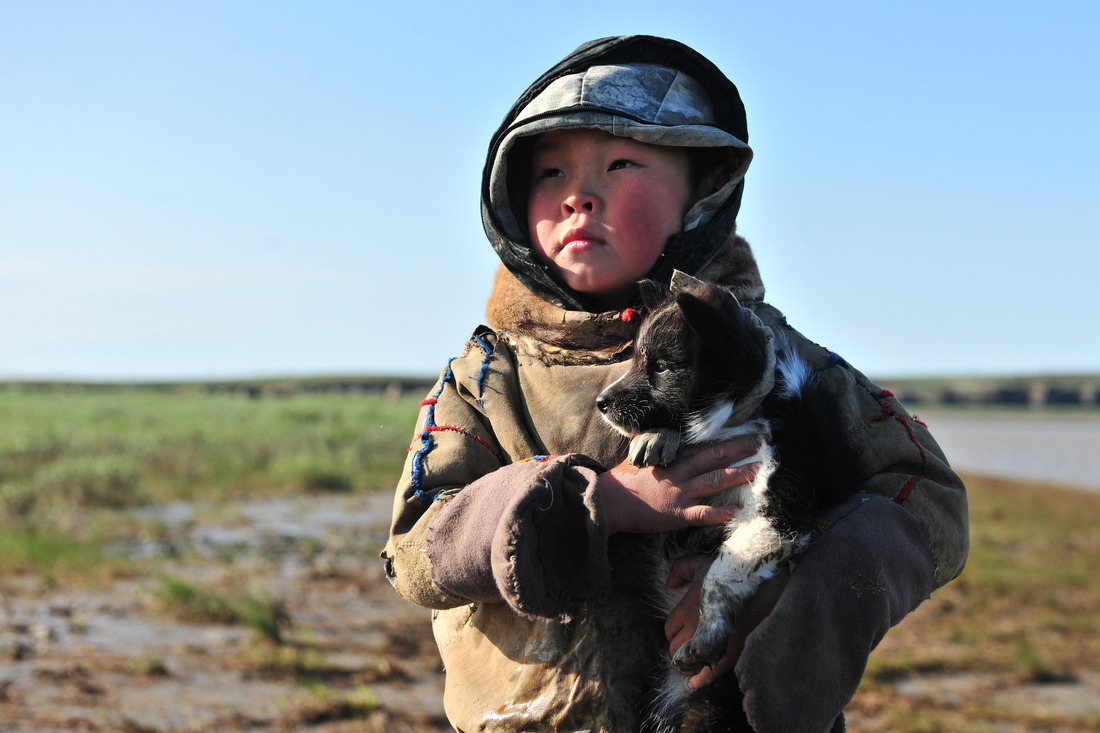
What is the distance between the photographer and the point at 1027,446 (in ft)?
154

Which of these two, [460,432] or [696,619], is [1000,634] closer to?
[696,619]

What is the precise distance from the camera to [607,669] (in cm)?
259

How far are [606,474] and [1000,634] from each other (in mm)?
10006

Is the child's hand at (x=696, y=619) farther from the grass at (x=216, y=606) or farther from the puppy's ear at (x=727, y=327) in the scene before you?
the grass at (x=216, y=606)

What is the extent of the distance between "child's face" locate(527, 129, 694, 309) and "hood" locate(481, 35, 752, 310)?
58 millimetres

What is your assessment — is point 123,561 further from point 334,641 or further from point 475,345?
point 475,345

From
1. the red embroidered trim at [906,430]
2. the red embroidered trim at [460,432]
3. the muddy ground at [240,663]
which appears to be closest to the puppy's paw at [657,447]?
the red embroidered trim at [460,432]

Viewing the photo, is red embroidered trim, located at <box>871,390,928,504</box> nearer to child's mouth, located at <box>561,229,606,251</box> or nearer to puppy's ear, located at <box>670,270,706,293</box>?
puppy's ear, located at <box>670,270,706,293</box>

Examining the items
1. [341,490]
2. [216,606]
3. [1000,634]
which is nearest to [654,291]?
[216,606]

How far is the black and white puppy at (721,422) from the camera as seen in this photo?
239cm

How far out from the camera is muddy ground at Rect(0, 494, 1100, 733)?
7.13 m

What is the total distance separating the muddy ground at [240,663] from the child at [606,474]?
483 centimetres

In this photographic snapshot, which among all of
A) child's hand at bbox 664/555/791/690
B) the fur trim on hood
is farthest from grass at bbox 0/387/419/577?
Answer: child's hand at bbox 664/555/791/690

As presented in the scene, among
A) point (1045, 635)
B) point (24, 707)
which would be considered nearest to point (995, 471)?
point (1045, 635)
